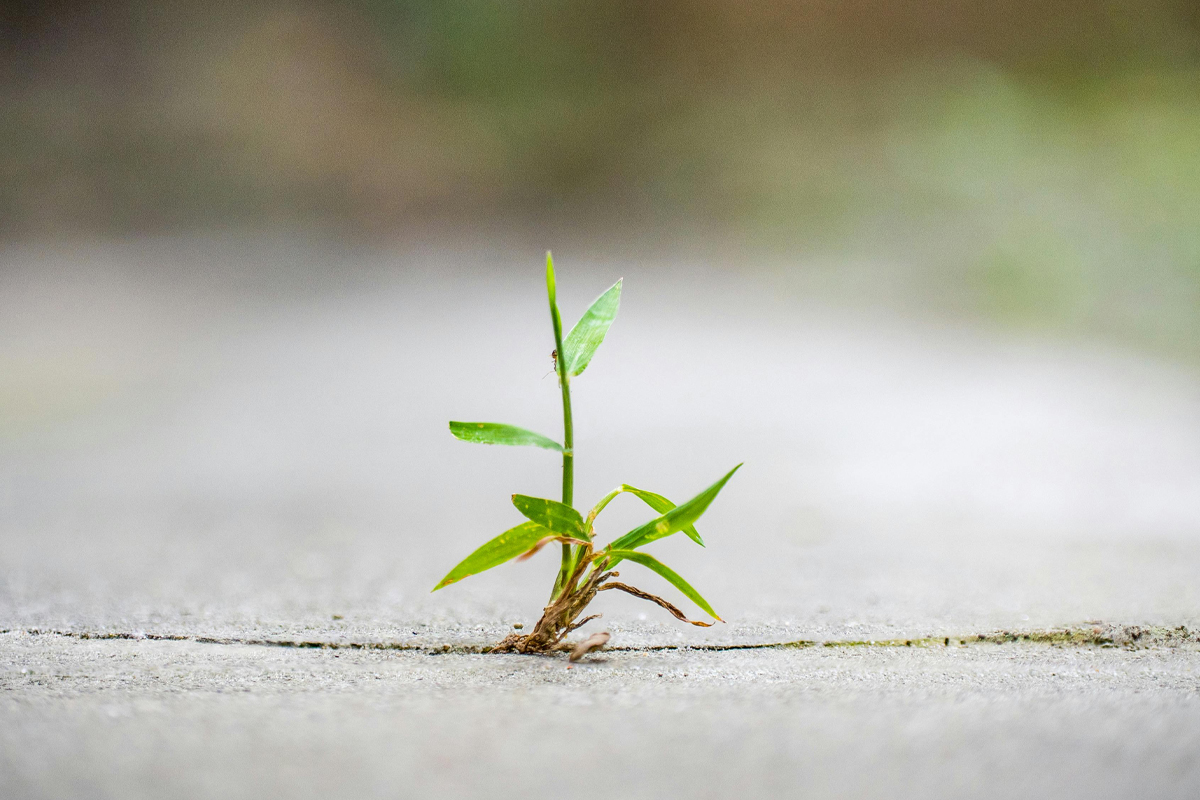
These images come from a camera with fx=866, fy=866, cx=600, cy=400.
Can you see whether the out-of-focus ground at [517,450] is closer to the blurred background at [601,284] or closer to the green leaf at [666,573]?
the blurred background at [601,284]

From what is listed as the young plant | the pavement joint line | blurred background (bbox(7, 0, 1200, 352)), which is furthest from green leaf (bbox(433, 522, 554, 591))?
blurred background (bbox(7, 0, 1200, 352))

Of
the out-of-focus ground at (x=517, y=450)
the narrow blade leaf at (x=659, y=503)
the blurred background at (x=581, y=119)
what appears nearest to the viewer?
the narrow blade leaf at (x=659, y=503)

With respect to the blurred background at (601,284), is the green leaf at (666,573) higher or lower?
lower

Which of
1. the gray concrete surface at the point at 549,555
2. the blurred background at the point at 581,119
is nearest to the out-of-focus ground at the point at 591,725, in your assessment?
the gray concrete surface at the point at 549,555

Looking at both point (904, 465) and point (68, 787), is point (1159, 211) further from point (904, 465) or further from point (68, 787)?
point (68, 787)

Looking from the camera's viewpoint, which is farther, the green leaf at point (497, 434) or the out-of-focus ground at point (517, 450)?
the out-of-focus ground at point (517, 450)

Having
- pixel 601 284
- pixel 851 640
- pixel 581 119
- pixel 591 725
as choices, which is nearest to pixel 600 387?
pixel 601 284

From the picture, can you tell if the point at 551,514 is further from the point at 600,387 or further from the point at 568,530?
the point at 600,387

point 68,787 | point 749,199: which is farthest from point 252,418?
point 749,199
